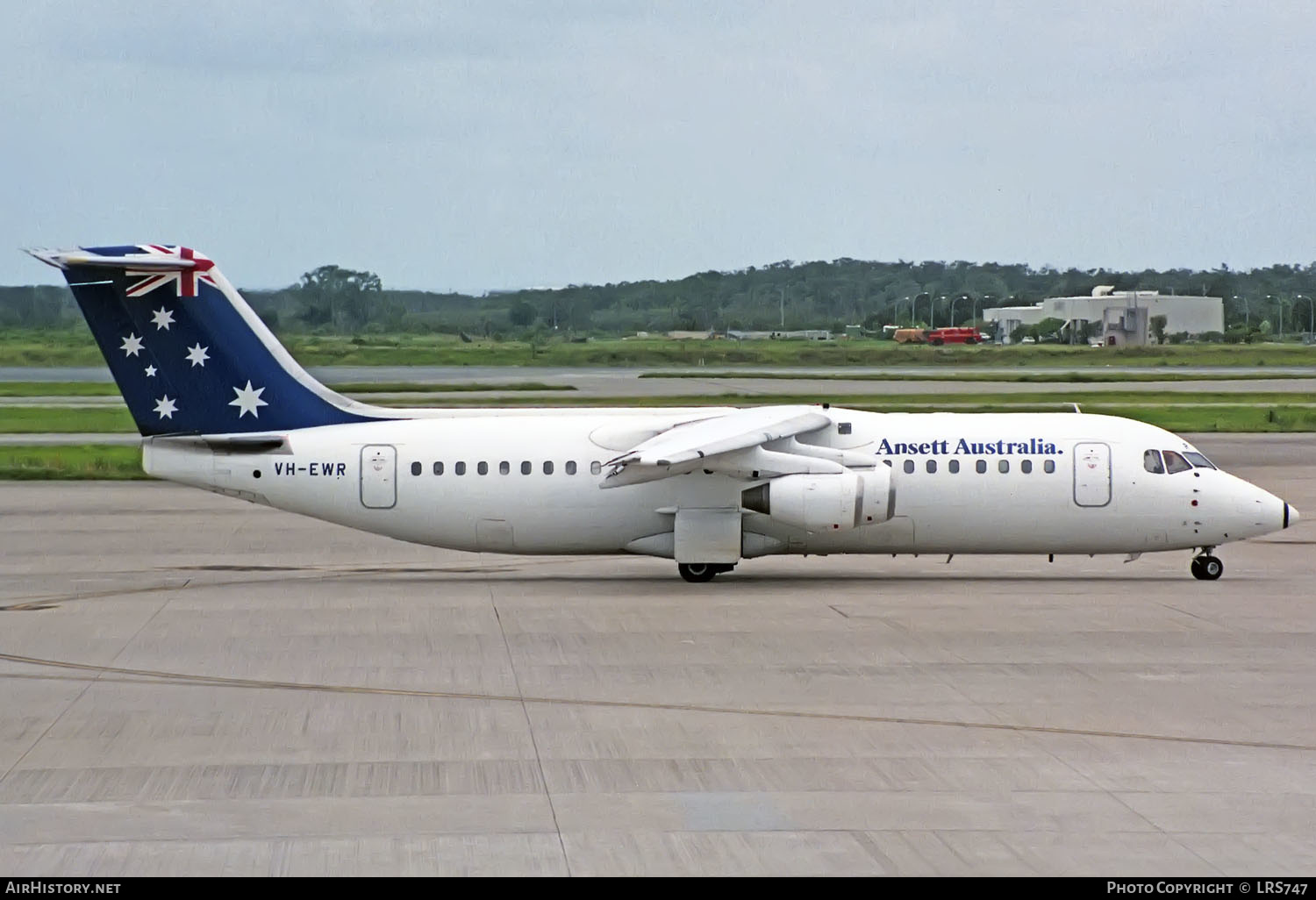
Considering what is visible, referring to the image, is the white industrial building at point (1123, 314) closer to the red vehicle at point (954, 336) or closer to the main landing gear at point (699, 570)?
the red vehicle at point (954, 336)

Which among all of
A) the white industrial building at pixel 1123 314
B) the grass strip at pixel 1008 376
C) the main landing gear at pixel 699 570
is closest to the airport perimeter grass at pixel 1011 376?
the grass strip at pixel 1008 376

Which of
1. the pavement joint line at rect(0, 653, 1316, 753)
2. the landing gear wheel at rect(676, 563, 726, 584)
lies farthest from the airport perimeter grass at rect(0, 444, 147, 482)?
the pavement joint line at rect(0, 653, 1316, 753)

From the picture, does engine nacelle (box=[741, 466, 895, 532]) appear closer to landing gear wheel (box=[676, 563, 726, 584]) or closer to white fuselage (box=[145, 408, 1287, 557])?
white fuselage (box=[145, 408, 1287, 557])

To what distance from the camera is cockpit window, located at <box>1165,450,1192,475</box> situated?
26938 mm

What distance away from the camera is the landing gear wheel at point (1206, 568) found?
87.7ft

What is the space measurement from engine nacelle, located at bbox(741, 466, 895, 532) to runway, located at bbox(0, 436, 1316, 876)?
3.57 feet

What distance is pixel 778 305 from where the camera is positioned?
13175cm

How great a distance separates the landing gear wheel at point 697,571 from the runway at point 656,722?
0.25 metres

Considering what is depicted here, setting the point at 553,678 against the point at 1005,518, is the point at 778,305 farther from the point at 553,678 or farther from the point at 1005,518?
the point at 553,678

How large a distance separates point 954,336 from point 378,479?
4607 inches

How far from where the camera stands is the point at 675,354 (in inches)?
4156

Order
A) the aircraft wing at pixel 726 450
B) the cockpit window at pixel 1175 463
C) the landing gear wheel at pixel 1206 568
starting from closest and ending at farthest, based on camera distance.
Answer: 1. the aircraft wing at pixel 726 450
2. the landing gear wheel at pixel 1206 568
3. the cockpit window at pixel 1175 463

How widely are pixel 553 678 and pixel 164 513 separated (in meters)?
21.8

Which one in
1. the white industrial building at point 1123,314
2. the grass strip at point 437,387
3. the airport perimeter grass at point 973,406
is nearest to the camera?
the airport perimeter grass at point 973,406
